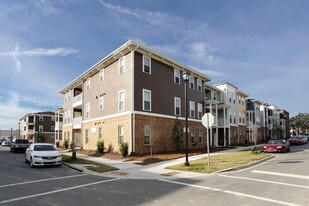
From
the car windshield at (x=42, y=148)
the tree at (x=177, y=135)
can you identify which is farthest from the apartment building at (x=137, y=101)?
the car windshield at (x=42, y=148)

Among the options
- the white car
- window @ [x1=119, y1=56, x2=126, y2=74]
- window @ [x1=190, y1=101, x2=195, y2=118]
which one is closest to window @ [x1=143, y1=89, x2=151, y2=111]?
window @ [x1=119, y1=56, x2=126, y2=74]

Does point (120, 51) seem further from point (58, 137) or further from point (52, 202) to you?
point (58, 137)

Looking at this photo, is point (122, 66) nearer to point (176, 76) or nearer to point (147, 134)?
point (176, 76)

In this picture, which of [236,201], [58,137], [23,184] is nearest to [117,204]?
[236,201]

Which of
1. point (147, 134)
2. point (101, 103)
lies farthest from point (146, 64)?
point (101, 103)

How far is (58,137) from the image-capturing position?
144 feet

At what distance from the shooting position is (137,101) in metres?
22.1

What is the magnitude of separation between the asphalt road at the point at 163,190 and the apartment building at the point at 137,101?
34.0 feet

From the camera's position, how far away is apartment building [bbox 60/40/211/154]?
2203 cm

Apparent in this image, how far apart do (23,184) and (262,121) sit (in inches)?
2279

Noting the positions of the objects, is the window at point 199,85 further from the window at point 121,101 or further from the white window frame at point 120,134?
the white window frame at point 120,134

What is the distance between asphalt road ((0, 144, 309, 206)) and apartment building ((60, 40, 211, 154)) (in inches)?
408

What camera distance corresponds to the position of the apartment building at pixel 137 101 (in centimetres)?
2203

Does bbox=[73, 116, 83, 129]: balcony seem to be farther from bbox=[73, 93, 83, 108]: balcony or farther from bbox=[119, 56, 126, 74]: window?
bbox=[119, 56, 126, 74]: window
